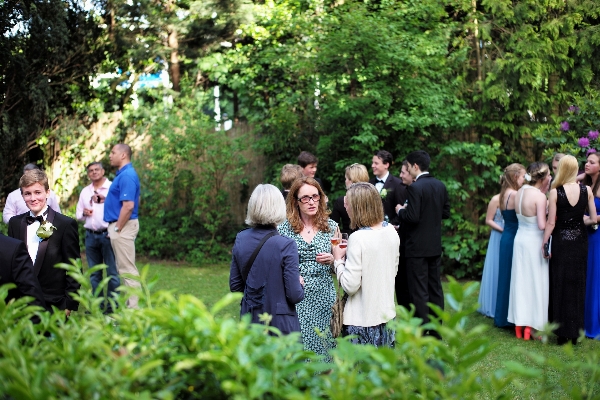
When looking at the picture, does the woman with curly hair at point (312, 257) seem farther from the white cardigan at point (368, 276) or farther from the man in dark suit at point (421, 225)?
the man in dark suit at point (421, 225)

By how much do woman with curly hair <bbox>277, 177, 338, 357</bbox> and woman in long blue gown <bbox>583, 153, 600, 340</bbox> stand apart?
159 inches

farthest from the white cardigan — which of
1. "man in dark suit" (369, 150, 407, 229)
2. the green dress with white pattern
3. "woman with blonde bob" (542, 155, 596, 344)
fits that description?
"woman with blonde bob" (542, 155, 596, 344)

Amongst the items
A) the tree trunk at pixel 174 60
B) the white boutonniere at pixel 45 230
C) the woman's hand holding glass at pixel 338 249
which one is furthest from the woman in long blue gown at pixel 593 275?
the tree trunk at pixel 174 60

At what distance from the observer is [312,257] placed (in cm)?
542

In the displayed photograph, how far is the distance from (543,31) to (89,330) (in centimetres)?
1112

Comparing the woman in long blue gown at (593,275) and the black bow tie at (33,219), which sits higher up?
the black bow tie at (33,219)

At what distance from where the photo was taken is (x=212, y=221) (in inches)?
555

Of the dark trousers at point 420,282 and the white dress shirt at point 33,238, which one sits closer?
the white dress shirt at point 33,238

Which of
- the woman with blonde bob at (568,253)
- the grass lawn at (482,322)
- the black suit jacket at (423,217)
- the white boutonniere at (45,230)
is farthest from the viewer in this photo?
the black suit jacket at (423,217)

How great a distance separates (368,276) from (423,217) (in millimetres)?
2688

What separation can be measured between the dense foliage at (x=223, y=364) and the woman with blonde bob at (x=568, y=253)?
5540 millimetres

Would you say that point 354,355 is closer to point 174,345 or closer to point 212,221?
point 174,345

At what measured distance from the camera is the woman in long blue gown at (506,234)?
8383 millimetres

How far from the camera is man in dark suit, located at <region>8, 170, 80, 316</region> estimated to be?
5.11 metres
